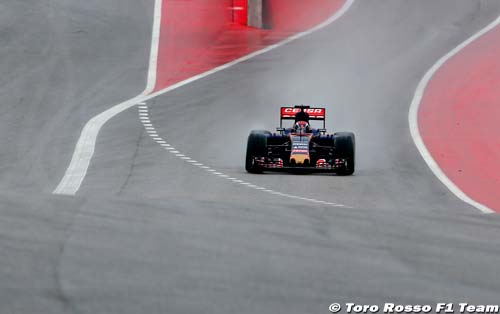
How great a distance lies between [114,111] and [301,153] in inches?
365

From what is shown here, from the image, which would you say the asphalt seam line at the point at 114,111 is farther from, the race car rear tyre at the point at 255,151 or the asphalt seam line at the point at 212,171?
the race car rear tyre at the point at 255,151

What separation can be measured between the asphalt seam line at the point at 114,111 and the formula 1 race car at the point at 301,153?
11.3 feet

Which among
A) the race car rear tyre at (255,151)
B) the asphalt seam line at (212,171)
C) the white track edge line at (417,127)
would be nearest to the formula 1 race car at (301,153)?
the race car rear tyre at (255,151)

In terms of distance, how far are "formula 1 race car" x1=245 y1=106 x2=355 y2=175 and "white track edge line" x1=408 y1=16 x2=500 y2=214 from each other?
206cm

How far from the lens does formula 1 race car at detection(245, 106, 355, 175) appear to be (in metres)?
Answer: 24.5

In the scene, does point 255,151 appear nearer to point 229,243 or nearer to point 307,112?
point 307,112

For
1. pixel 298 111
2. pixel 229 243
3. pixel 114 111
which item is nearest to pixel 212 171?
pixel 298 111

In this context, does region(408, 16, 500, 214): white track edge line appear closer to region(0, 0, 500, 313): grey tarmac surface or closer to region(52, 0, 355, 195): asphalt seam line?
region(0, 0, 500, 313): grey tarmac surface

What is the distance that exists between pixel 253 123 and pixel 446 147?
537 centimetres

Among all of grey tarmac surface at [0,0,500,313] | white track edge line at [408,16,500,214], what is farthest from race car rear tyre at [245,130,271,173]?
white track edge line at [408,16,500,214]

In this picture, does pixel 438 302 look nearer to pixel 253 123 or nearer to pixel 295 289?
pixel 295 289

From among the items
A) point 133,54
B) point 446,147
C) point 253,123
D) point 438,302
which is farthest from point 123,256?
point 133,54

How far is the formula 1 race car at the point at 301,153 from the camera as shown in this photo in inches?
966

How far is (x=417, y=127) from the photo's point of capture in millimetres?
31516
